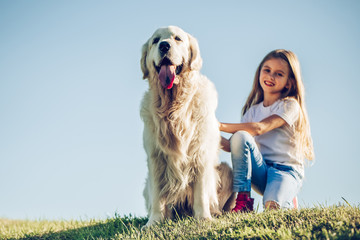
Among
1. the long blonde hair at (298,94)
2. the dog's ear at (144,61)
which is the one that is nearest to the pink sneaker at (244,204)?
the long blonde hair at (298,94)

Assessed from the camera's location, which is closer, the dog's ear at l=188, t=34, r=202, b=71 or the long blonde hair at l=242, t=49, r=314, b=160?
the dog's ear at l=188, t=34, r=202, b=71

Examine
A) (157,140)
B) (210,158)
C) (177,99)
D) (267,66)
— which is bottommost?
(210,158)

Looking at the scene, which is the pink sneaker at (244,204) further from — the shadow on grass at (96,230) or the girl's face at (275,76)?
the girl's face at (275,76)

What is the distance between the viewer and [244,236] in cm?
262

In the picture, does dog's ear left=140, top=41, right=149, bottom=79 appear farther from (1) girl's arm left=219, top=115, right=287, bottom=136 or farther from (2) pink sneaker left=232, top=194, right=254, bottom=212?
(2) pink sneaker left=232, top=194, right=254, bottom=212

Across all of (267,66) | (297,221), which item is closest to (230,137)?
(267,66)

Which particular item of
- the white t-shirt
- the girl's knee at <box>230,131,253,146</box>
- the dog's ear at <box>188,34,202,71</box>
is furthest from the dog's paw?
the dog's ear at <box>188,34,202,71</box>

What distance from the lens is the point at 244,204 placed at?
3715 mm

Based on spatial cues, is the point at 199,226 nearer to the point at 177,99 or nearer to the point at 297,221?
the point at 297,221

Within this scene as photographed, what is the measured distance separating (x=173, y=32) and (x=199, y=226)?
1.93 meters

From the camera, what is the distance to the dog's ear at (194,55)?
370 cm

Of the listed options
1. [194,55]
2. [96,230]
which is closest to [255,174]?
[194,55]

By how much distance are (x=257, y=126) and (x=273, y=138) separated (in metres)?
0.35

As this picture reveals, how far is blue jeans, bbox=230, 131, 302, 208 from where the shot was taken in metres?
3.77
